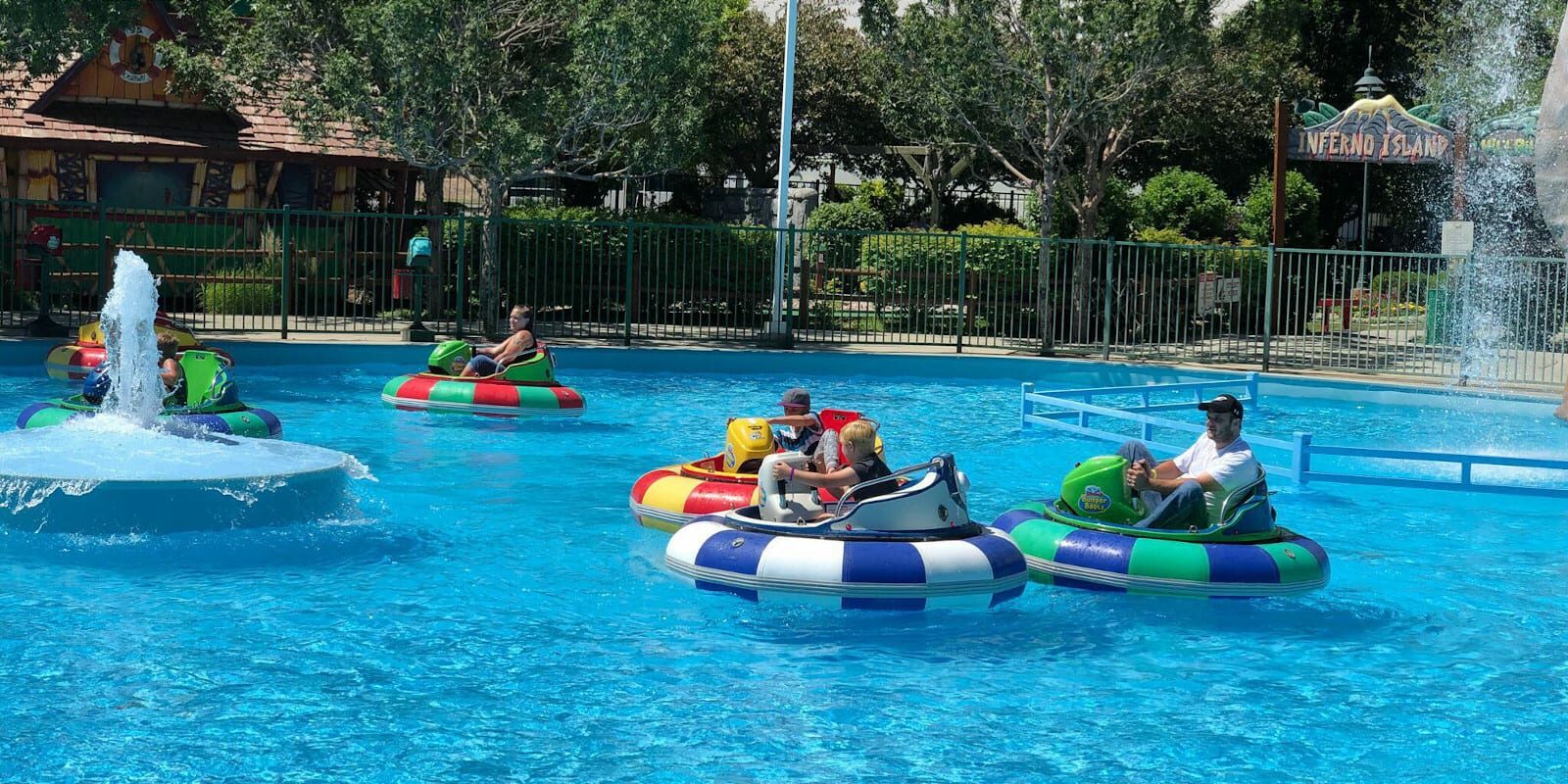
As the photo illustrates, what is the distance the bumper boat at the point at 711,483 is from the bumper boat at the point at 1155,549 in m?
2.04

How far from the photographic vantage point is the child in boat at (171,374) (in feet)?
49.4

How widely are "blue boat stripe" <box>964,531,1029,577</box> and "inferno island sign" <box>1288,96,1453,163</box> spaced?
19486 mm

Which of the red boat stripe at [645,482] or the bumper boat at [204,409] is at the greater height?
the bumper boat at [204,409]

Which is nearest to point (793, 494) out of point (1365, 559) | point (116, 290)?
point (1365, 559)

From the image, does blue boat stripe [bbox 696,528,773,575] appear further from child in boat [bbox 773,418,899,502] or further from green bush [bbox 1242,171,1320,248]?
green bush [bbox 1242,171,1320,248]

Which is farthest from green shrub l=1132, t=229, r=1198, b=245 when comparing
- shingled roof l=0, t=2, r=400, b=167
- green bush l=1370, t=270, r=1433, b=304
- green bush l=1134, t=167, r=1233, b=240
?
shingled roof l=0, t=2, r=400, b=167

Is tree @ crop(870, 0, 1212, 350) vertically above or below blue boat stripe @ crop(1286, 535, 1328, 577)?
above

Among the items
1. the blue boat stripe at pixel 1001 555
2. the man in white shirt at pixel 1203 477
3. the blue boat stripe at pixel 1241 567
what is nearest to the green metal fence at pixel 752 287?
the man in white shirt at pixel 1203 477

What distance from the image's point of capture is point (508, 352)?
1916 centimetres

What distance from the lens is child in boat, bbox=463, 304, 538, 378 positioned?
18.9 metres

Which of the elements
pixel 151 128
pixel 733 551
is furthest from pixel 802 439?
pixel 151 128

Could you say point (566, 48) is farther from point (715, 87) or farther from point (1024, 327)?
point (1024, 327)

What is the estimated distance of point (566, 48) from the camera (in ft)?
92.0

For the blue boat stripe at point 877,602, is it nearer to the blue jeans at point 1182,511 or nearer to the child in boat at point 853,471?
the child in boat at point 853,471
